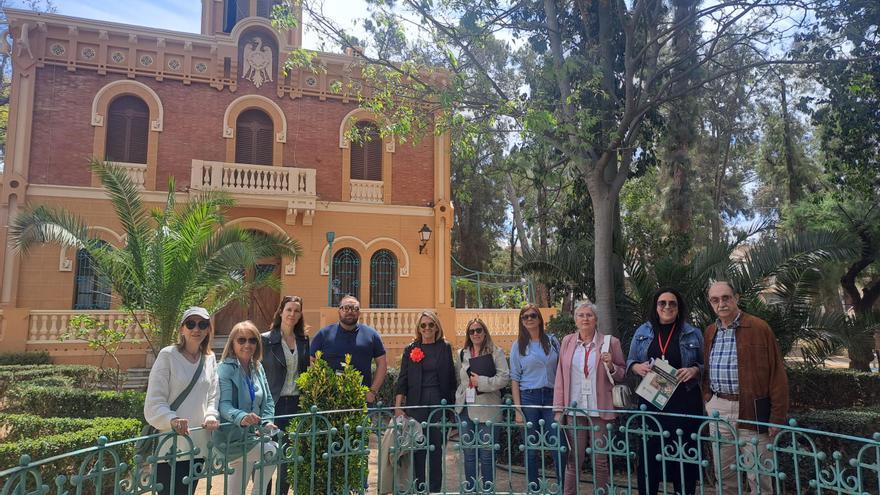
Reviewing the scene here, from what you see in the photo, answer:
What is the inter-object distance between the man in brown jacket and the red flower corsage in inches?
93.2

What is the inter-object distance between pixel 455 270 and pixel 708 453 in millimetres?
23019

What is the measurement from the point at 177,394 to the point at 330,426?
1054mm

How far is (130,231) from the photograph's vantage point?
29.2 ft

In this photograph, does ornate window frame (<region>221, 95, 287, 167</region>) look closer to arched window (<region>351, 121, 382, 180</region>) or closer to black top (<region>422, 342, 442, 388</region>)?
arched window (<region>351, 121, 382, 180</region>)

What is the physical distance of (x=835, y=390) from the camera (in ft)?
29.8

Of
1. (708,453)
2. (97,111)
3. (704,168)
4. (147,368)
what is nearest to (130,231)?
(147,368)

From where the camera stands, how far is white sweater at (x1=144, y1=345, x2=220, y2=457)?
11.9 ft

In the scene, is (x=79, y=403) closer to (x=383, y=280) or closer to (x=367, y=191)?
(x=383, y=280)

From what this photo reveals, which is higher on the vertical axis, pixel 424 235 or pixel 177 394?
pixel 424 235

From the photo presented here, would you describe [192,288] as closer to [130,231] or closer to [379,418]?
[130,231]

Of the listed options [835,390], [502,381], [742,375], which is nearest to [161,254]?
[502,381]

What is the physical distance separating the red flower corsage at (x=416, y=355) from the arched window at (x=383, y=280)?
36.0 feet

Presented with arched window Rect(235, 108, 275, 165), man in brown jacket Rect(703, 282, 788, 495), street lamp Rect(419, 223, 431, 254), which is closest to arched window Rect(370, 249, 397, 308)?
street lamp Rect(419, 223, 431, 254)

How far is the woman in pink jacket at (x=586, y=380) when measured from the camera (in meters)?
4.79
